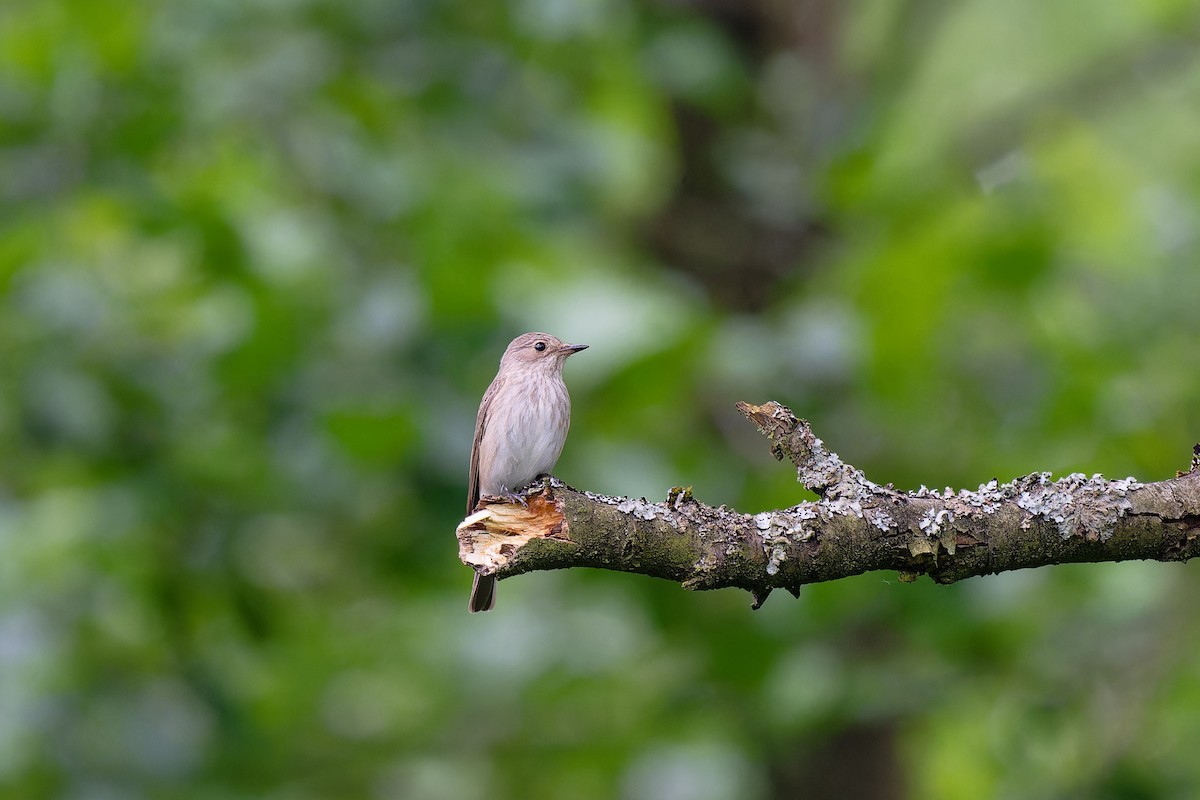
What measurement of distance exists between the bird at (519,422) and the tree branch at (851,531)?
7.49 ft

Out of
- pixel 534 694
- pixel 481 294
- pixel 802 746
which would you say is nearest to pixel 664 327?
pixel 481 294

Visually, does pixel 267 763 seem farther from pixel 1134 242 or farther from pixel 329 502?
pixel 1134 242

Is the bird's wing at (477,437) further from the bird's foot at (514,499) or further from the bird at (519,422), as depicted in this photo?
the bird's foot at (514,499)

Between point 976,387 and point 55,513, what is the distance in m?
4.78

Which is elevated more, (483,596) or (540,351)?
(540,351)

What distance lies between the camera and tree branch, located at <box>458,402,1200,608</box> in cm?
255

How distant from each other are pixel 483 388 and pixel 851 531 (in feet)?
12.3

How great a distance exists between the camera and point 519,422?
17.1ft

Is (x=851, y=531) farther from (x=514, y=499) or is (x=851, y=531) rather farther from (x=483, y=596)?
(x=483, y=596)

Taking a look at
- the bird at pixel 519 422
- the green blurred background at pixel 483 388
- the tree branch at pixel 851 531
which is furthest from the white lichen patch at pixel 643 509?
the green blurred background at pixel 483 388

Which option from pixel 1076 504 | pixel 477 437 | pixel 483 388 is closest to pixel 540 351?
pixel 477 437

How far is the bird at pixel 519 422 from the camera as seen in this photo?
5.12m

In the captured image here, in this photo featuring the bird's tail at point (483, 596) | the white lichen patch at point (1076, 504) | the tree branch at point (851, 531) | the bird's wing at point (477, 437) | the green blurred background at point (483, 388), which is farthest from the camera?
the green blurred background at point (483, 388)

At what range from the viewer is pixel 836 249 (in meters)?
7.99
